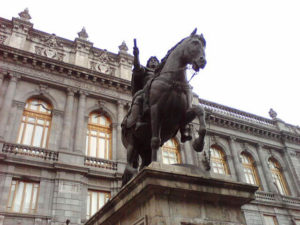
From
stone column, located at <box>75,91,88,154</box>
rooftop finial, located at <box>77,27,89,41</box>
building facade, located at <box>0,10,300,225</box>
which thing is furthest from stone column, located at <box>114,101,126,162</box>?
rooftop finial, located at <box>77,27,89,41</box>

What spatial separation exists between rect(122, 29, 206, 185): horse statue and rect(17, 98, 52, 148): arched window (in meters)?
12.1

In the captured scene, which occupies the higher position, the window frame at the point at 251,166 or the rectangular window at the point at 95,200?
the window frame at the point at 251,166

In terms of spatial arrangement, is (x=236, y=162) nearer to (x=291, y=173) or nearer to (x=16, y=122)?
(x=291, y=173)

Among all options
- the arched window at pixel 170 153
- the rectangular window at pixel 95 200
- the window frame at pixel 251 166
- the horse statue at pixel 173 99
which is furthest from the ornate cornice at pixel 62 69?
the horse statue at pixel 173 99

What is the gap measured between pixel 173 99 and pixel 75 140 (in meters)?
12.7

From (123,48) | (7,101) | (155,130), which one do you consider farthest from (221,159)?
(155,130)

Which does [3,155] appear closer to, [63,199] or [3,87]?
[63,199]

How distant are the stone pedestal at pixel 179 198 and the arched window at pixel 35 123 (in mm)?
12836

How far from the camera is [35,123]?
53.5 feet

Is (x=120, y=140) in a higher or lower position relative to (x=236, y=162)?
lower

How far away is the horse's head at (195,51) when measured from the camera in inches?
179

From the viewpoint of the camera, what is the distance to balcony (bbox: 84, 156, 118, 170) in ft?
52.5

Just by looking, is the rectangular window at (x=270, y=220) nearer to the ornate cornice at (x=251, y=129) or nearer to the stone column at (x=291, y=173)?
the stone column at (x=291, y=173)

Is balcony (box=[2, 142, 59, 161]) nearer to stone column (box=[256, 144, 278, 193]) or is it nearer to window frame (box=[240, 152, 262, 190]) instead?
window frame (box=[240, 152, 262, 190])
